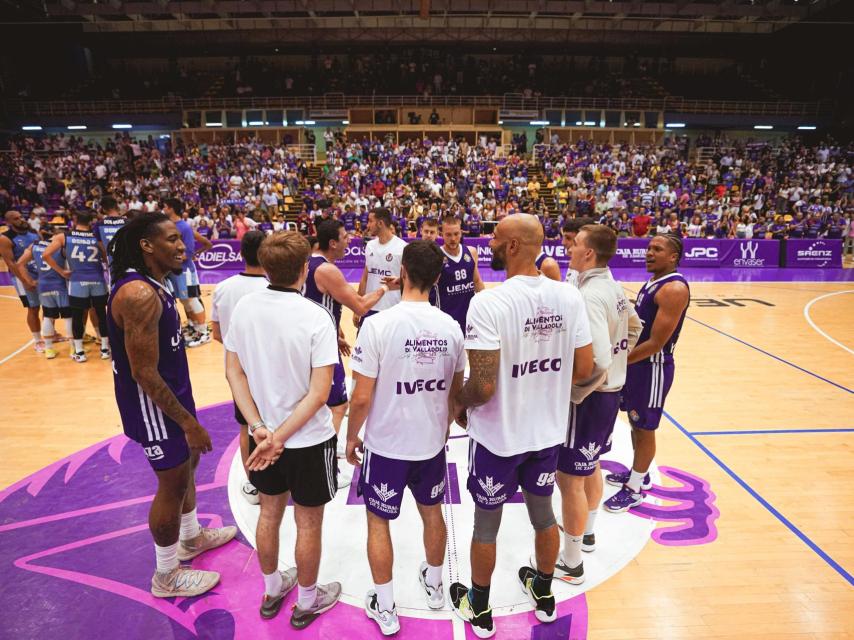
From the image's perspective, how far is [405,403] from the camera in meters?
2.73

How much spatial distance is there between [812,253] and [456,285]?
Result: 1671 centimetres

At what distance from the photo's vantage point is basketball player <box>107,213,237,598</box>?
2820 mm

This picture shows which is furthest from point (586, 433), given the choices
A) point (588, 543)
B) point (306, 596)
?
point (306, 596)

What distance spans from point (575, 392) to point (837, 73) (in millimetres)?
37911

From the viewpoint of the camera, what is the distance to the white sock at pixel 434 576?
3.13m

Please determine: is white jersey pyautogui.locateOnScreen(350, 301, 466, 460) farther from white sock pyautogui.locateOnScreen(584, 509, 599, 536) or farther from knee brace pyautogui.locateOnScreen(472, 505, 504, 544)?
white sock pyautogui.locateOnScreen(584, 509, 599, 536)

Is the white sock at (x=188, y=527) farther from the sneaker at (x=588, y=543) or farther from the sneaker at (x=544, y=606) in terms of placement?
the sneaker at (x=588, y=543)

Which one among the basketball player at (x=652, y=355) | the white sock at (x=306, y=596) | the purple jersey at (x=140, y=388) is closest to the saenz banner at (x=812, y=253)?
the basketball player at (x=652, y=355)

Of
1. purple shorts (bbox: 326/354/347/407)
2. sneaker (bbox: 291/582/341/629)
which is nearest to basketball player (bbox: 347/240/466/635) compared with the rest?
sneaker (bbox: 291/582/341/629)

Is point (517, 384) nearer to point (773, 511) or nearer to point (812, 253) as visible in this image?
point (773, 511)

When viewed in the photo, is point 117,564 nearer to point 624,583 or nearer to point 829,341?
point 624,583

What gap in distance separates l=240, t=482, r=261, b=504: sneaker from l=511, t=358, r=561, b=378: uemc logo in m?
2.75

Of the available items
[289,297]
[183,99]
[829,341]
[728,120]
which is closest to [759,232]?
[829,341]

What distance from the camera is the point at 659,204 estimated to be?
68.4 feet
